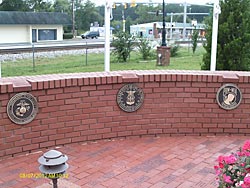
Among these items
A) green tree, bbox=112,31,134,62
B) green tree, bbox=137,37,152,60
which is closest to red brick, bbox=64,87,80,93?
green tree, bbox=112,31,134,62

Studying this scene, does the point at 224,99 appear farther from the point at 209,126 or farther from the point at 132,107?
the point at 132,107

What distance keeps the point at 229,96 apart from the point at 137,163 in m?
1.62

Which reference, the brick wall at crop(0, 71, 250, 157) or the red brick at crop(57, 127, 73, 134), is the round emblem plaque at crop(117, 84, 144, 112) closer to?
the brick wall at crop(0, 71, 250, 157)

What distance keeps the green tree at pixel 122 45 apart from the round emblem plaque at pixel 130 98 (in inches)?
462

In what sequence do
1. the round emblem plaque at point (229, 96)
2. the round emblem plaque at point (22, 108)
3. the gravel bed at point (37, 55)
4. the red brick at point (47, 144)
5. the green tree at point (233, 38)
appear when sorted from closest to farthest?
the round emblem plaque at point (22, 108) < the red brick at point (47, 144) < the round emblem plaque at point (229, 96) < the green tree at point (233, 38) < the gravel bed at point (37, 55)

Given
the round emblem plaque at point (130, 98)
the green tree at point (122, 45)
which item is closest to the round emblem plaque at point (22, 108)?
the round emblem plaque at point (130, 98)

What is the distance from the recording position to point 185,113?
4508mm

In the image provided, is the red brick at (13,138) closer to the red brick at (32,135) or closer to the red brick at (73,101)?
the red brick at (32,135)

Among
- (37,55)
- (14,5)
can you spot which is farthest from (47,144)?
(37,55)

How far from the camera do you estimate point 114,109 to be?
14.1 ft

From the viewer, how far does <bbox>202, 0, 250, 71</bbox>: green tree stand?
26.5 feet

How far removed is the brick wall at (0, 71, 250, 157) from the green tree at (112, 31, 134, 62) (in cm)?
1160

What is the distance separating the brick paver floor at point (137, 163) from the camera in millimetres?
3223

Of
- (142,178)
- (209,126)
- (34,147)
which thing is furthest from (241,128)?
(34,147)
